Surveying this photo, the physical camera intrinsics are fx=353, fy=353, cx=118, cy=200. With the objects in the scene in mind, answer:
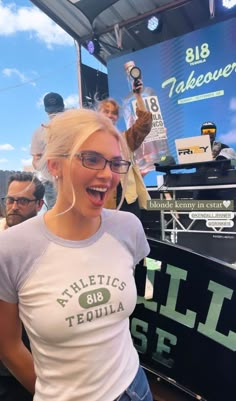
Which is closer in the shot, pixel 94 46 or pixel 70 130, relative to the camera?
pixel 70 130

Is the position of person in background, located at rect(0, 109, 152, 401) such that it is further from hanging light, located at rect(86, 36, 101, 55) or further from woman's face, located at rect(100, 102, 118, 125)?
hanging light, located at rect(86, 36, 101, 55)

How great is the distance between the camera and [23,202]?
115 centimetres

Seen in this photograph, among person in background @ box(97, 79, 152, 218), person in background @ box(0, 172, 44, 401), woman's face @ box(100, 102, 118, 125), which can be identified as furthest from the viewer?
person in background @ box(97, 79, 152, 218)

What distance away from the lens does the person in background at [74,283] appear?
0.62 m

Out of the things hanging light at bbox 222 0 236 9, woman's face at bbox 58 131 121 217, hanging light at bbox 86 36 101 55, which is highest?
hanging light at bbox 222 0 236 9

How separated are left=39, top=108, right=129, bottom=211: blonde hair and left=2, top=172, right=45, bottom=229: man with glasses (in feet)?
1.49

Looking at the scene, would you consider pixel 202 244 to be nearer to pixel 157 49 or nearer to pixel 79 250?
pixel 79 250

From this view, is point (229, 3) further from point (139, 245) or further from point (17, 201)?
point (139, 245)

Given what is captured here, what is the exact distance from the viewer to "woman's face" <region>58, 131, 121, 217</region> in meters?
0.65

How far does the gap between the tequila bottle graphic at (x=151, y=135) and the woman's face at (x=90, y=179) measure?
5.03 metres

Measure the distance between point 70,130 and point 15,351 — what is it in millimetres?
460

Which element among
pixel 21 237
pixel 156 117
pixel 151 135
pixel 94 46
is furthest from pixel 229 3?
pixel 21 237

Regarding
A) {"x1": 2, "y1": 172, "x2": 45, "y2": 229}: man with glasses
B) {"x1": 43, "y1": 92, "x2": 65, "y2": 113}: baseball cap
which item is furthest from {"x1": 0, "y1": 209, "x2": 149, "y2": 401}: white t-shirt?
{"x1": 43, "y1": 92, "x2": 65, "y2": 113}: baseball cap

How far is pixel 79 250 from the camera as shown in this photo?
666 mm
